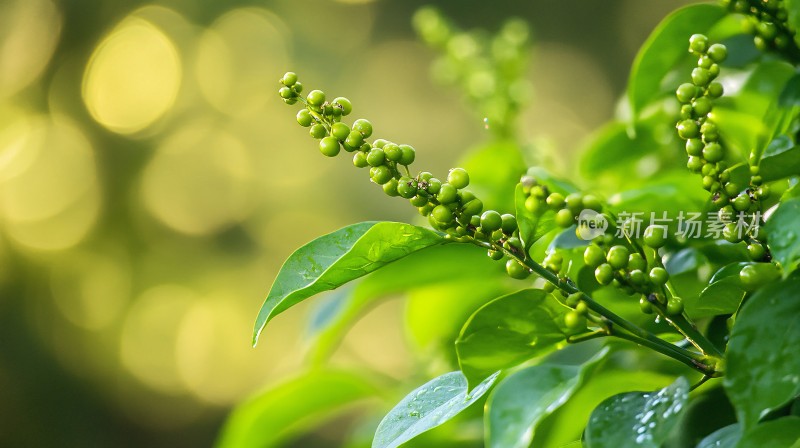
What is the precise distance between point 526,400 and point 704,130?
0.14 meters

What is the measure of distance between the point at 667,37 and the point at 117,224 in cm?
454

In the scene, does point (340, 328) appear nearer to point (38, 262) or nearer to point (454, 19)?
point (454, 19)

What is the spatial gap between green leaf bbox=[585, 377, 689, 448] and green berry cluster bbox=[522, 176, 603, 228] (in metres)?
0.09

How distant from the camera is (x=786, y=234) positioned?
33cm

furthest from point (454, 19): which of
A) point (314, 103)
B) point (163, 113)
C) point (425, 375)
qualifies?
point (314, 103)

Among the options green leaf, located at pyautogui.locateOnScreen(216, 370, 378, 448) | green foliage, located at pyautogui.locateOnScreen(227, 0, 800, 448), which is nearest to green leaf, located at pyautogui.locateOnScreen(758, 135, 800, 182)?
green foliage, located at pyautogui.locateOnScreen(227, 0, 800, 448)

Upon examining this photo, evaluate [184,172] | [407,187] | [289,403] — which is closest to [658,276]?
[407,187]

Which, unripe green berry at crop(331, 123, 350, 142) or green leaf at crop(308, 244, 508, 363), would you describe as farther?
green leaf at crop(308, 244, 508, 363)

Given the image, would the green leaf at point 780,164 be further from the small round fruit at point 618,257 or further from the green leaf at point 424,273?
the green leaf at point 424,273

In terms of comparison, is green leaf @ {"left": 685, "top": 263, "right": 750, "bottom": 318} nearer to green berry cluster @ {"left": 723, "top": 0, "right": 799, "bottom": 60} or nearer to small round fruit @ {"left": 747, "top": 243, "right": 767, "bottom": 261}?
small round fruit @ {"left": 747, "top": 243, "right": 767, "bottom": 261}

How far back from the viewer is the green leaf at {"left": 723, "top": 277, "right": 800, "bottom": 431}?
33cm

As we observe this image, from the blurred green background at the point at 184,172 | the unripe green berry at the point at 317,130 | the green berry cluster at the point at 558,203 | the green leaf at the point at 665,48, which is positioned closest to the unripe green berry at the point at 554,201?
the green berry cluster at the point at 558,203

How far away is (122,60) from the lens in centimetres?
528

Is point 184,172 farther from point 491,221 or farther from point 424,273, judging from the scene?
point 491,221
